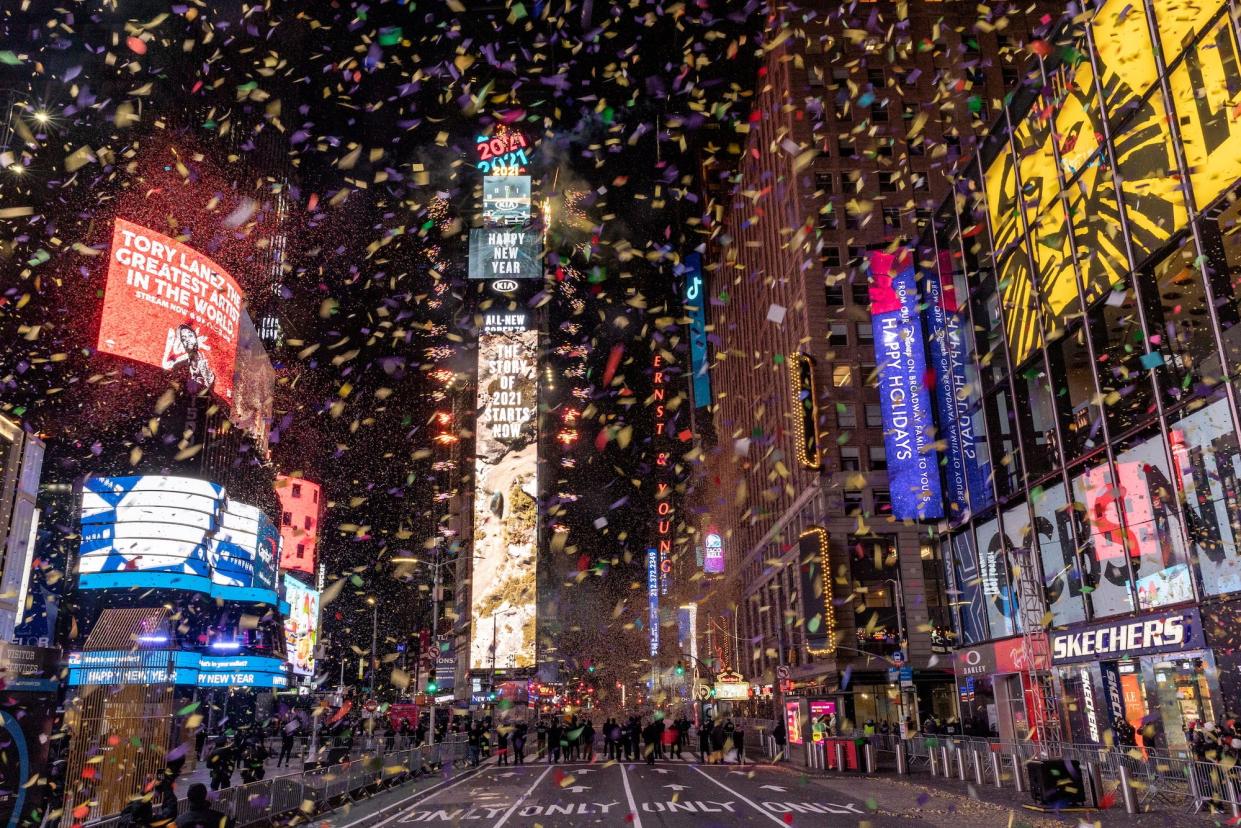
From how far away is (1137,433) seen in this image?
2456 centimetres

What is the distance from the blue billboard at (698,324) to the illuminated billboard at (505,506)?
79.2ft

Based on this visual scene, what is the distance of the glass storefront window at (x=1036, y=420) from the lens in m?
30.2

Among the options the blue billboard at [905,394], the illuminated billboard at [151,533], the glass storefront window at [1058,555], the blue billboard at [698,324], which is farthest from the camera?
the blue billboard at [698,324]

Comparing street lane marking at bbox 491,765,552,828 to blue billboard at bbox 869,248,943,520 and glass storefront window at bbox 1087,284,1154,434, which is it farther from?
glass storefront window at bbox 1087,284,1154,434

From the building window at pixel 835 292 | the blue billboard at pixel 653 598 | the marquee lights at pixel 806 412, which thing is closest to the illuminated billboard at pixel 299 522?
the marquee lights at pixel 806 412

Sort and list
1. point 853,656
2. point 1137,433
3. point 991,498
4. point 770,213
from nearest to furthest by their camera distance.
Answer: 1. point 1137,433
2. point 991,498
3. point 853,656
4. point 770,213

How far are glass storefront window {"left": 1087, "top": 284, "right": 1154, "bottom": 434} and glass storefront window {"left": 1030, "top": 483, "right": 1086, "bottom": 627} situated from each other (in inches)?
147

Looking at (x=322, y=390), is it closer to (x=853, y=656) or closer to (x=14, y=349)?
(x=14, y=349)

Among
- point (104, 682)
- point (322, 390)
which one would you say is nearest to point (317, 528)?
point (322, 390)

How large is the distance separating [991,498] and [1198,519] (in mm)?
11630

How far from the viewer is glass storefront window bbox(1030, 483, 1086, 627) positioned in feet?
91.4

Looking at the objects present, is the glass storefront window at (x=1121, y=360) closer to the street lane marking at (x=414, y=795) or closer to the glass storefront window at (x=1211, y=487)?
the glass storefront window at (x=1211, y=487)

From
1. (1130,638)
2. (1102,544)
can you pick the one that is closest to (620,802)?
(1130,638)

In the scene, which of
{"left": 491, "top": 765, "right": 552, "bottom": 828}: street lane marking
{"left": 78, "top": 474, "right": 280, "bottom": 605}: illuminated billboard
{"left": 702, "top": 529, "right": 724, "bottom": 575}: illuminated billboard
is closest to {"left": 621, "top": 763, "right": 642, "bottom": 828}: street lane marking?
{"left": 491, "top": 765, "right": 552, "bottom": 828}: street lane marking
